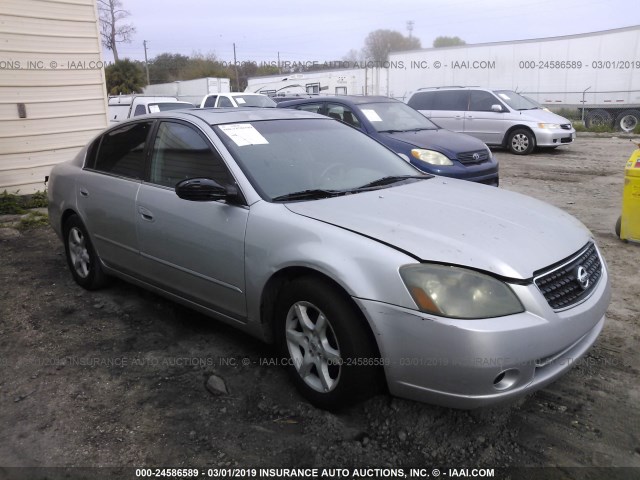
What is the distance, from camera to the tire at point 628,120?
20703 millimetres

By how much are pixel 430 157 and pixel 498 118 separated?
7.45 metres

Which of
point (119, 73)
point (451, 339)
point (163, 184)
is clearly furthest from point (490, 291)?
point (119, 73)

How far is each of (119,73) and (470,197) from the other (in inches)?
1540

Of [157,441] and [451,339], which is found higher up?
[451,339]

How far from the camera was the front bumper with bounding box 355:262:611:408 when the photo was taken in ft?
7.86

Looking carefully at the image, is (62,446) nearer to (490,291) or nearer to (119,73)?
(490,291)

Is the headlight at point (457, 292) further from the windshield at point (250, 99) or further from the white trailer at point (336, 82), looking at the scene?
the white trailer at point (336, 82)

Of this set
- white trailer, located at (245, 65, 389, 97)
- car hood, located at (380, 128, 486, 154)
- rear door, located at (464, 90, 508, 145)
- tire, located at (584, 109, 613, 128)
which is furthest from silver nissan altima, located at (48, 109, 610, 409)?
white trailer, located at (245, 65, 389, 97)

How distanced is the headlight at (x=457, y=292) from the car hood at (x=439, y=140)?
206 inches

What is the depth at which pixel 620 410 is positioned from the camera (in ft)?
9.63

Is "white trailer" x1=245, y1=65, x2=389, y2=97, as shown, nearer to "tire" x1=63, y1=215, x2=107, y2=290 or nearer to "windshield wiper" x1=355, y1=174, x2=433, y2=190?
"tire" x1=63, y1=215, x2=107, y2=290

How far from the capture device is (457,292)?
248cm

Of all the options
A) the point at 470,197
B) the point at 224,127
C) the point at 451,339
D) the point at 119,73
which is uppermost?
the point at 119,73

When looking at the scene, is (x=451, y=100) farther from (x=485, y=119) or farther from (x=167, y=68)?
(x=167, y=68)
